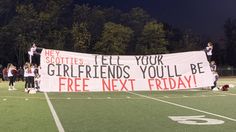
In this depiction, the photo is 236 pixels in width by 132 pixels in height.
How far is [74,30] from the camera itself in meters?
77.4

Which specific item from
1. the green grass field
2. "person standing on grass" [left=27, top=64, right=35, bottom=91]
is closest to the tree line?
"person standing on grass" [left=27, top=64, right=35, bottom=91]

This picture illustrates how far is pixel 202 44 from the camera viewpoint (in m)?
97.4

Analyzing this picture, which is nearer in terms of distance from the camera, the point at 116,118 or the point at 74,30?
the point at 116,118

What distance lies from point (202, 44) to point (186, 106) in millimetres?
80856

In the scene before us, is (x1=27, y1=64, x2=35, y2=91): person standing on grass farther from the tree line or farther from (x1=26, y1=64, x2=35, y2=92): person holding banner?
the tree line

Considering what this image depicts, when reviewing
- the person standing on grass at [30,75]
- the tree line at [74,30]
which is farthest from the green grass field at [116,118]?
the tree line at [74,30]

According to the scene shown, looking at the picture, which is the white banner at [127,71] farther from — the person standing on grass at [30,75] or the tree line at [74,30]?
the tree line at [74,30]

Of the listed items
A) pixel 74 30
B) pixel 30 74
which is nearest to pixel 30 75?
pixel 30 74

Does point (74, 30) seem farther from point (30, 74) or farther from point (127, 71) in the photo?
point (127, 71)

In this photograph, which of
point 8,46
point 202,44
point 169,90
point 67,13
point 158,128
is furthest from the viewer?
point 202,44

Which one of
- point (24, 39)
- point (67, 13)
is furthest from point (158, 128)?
point (67, 13)

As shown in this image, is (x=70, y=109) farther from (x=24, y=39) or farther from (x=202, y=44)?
(x=202, y=44)

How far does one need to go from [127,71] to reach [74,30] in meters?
50.0

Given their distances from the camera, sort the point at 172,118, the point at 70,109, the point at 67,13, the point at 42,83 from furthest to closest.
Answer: the point at 67,13
the point at 42,83
the point at 70,109
the point at 172,118
